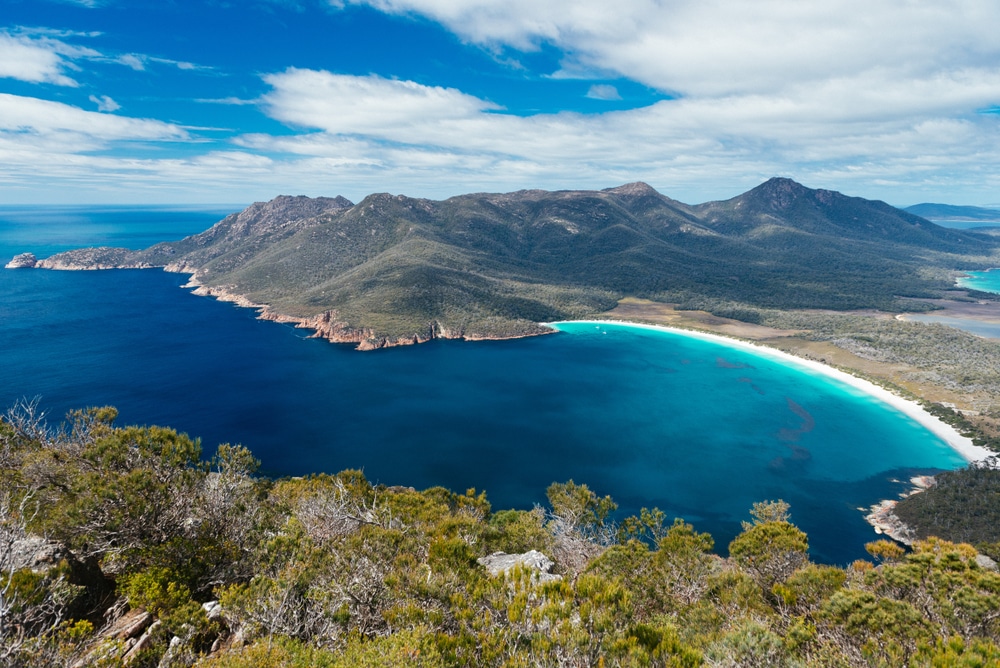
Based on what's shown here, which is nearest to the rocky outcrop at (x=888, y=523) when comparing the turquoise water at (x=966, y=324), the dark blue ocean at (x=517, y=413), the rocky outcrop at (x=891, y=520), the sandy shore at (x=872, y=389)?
the rocky outcrop at (x=891, y=520)

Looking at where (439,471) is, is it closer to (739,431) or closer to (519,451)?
(519,451)

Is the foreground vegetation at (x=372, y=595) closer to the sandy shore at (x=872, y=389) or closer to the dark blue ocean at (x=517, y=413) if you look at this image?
the dark blue ocean at (x=517, y=413)

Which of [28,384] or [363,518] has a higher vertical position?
[363,518]

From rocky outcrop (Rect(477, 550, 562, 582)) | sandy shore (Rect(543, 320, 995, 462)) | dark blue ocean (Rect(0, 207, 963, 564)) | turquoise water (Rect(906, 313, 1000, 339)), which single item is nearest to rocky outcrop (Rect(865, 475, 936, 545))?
dark blue ocean (Rect(0, 207, 963, 564))

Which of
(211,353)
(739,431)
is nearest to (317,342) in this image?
(211,353)

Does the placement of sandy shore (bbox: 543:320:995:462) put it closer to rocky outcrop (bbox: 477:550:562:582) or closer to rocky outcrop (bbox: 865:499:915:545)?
rocky outcrop (bbox: 865:499:915:545)

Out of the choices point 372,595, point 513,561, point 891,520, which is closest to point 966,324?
point 891,520
